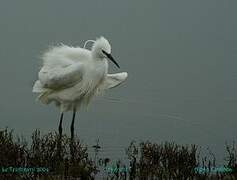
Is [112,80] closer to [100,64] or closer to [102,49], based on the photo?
[100,64]

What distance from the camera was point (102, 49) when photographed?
4.73 metres

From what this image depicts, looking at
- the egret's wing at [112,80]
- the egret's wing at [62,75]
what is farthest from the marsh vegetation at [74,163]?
the egret's wing at [112,80]

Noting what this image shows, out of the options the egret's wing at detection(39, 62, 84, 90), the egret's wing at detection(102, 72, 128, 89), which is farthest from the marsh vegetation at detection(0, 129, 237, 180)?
the egret's wing at detection(102, 72, 128, 89)

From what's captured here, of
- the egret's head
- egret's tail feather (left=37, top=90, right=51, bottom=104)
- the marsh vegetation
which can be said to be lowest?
the marsh vegetation

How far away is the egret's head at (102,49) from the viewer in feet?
15.4

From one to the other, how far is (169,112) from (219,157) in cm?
136

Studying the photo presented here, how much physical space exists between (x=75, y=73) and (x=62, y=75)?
101 millimetres

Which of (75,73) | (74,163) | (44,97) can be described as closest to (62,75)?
(75,73)

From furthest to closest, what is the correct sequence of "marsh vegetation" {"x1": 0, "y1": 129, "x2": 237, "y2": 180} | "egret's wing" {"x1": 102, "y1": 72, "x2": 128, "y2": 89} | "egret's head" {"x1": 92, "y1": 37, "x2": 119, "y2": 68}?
"egret's wing" {"x1": 102, "y1": 72, "x2": 128, "y2": 89}, "egret's head" {"x1": 92, "y1": 37, "x2": 119, "y2": 68}, "marsh vegetation" {"x1": 0, "y1": 129, "x2": 237, "y2": 180}

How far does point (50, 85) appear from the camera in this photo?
4973 millimetres

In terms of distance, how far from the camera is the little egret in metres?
4.79

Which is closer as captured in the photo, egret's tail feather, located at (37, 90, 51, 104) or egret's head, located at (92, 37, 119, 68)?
egret's head, located at (92, 37, 119, 68)

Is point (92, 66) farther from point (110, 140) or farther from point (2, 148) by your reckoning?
point (2, 148)

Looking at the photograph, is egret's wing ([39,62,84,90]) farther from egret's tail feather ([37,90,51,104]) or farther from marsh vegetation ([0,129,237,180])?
marsh vegetation ([0,129,237,180])
